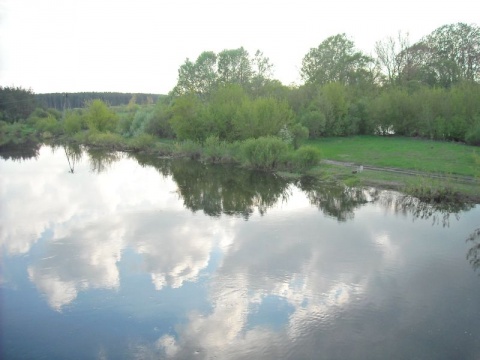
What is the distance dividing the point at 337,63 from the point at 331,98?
9.29m

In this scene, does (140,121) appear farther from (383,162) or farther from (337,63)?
(383,162)

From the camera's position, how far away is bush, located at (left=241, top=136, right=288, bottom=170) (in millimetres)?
24016

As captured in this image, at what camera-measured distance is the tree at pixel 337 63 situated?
44344 millimetres

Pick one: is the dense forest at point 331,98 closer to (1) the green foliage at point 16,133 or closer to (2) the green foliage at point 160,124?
(2) the green foliage at point 160,124

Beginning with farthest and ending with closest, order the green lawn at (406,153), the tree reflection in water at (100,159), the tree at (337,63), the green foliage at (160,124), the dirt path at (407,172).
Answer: the tree at (337,63)
the green foliage at (160,124)
the tree reflection in water at (100,159)
the green lawn at (406,153)
the dirt path at (407,172)

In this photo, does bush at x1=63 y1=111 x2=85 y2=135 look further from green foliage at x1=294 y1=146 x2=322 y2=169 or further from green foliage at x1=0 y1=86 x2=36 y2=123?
green foliage at x1=294 y1=146 x2=322 y2=169

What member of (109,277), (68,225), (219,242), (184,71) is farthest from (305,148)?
(184,71)

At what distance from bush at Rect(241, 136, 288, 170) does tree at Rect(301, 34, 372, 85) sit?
73.2ft

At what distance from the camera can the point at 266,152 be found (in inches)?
→ 944

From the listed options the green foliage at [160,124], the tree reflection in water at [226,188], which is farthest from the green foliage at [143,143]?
the tree reflection in water at [226,188]

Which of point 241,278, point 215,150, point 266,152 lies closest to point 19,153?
point 215,150

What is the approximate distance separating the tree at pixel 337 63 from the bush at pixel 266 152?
2230cm

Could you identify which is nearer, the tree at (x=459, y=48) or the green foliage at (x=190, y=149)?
the green foliage at (x=190, y=149)

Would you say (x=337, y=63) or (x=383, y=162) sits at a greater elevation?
(x=337, y=63)
